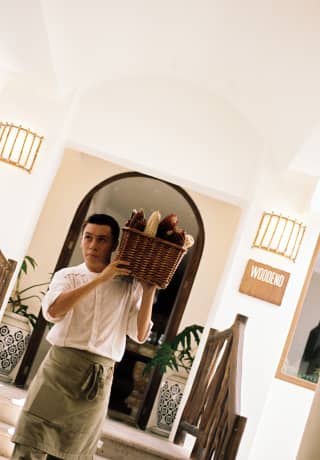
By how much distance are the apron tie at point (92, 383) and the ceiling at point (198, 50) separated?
7.72 feet

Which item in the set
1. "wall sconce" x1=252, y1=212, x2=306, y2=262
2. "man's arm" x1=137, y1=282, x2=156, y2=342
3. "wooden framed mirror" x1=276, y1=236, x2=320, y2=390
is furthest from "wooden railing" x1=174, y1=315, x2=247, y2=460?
"man's arm" x1=137, y1=282, x2=156, y2=342

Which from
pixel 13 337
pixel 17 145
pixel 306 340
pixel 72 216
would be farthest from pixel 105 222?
pixel 72 216

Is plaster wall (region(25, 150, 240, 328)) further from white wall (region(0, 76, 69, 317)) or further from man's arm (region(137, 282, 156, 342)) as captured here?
man's arm (region(137, 282, 156, 342))

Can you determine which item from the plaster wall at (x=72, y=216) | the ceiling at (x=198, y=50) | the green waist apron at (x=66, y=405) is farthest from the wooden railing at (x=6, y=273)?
the green waist apron at (x=66, y=405)

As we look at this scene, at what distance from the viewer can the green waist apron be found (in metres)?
2.35

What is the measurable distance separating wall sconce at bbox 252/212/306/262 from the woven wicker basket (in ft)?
10.5

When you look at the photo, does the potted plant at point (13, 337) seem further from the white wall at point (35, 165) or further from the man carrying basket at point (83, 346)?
the man carrying basket at point (83, 346)

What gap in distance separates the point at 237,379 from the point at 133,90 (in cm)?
300

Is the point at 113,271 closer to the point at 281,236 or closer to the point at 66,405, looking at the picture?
the point at 66,405

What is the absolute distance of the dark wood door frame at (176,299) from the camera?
22.6 feet

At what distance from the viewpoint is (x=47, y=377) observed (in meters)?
2.41

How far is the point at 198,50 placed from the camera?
5027 millimetres

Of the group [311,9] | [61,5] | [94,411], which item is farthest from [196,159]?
[94,411]

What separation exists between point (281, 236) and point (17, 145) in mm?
2272
